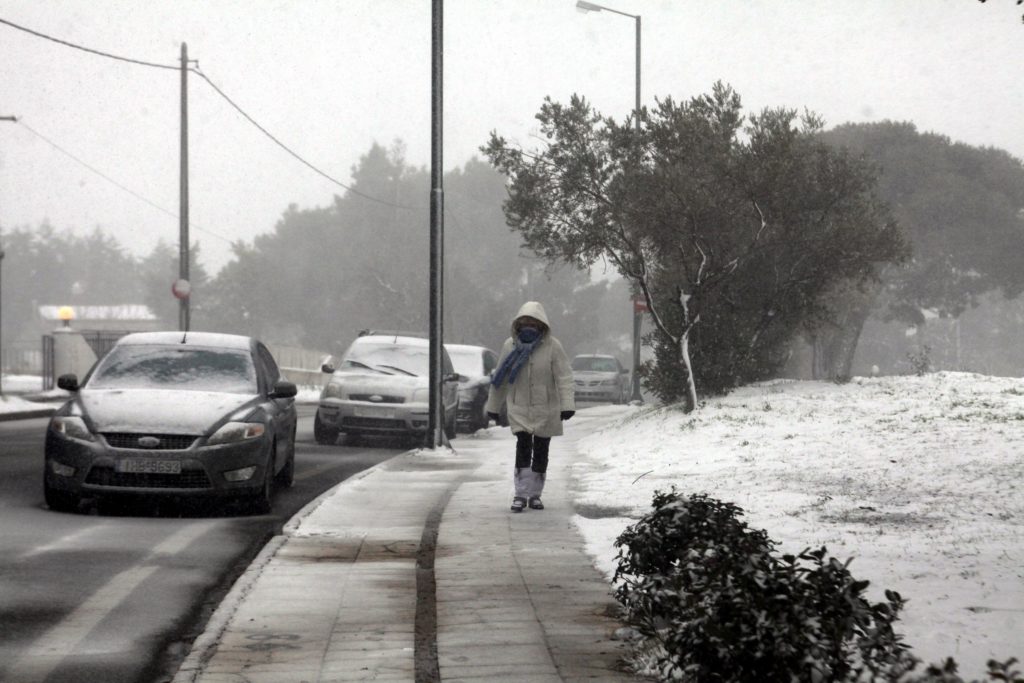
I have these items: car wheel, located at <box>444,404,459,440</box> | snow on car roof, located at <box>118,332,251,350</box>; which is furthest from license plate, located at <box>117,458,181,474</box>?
car wheel, located at <box>444,404,459,440</box>

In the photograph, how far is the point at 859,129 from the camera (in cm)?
5088

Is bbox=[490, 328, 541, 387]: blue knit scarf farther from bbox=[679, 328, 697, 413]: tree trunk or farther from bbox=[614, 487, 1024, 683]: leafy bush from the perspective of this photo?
bbox=[679, 328, 697, 413]: tree trunk

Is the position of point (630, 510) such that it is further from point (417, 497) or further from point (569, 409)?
point (417, 497)

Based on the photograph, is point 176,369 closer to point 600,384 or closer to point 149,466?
point 149,466

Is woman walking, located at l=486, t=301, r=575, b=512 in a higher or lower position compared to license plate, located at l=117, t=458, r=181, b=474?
higher

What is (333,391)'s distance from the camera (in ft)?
68.4

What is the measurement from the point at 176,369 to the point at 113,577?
180 inches

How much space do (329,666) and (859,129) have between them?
4776 centimetres

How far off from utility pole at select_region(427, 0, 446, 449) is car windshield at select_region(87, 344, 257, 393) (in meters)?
5.43

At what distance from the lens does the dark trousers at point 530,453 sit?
11.1m

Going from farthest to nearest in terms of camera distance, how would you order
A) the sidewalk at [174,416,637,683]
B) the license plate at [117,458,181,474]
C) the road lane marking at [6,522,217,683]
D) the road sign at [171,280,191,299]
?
1. the road sign at [171,280,191,299]
2. the license plate at [117,458,181,474]
3. the road lane marking at [6,522,217,683]
4. the sidewalk at [174,416,637,683]

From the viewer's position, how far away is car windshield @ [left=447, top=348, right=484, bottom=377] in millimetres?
24797

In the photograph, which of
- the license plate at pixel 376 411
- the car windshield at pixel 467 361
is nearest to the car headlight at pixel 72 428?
the license plate at pixel 376 411

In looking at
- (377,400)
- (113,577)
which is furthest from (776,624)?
(377,400)
